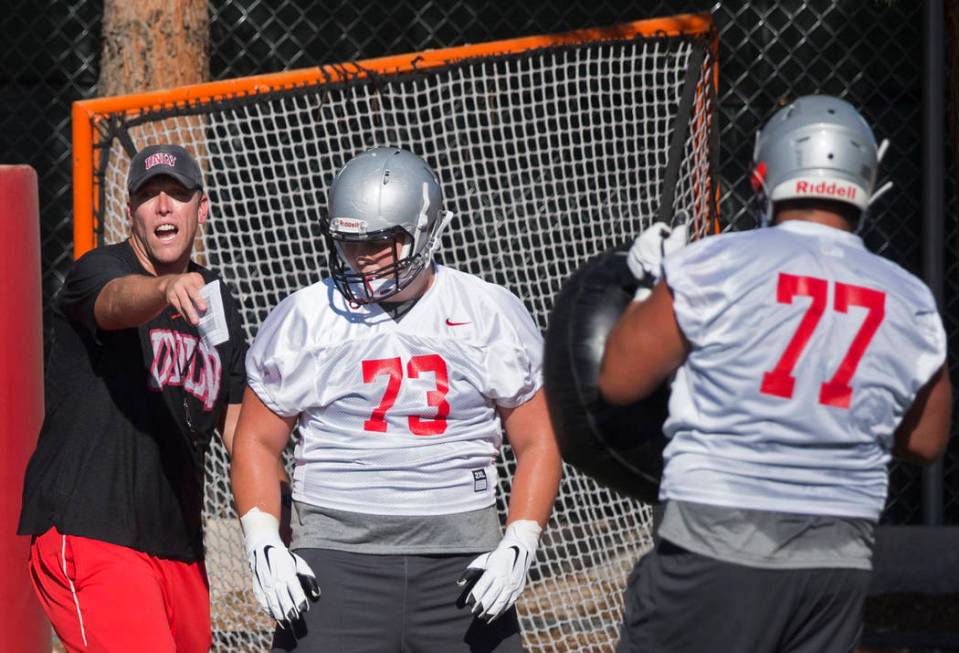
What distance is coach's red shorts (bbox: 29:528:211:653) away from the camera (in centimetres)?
356

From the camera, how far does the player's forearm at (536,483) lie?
343 centimetres

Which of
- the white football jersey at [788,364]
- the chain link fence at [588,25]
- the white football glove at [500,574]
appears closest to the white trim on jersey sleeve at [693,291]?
the white football jersey at [788,364]

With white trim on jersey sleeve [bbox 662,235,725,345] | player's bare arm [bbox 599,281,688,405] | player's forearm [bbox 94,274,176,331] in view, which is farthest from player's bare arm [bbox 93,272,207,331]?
white trim on jersey sleeve [bbox 662,235,725,345]

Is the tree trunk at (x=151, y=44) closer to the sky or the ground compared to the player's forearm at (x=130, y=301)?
closer to the sky

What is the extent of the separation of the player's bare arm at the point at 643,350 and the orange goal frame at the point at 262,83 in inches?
93.5

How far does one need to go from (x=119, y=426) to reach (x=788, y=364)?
1.87m

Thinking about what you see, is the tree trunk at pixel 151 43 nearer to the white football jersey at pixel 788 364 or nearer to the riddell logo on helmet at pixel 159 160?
the riddell logo on helmet at pixel 159 160

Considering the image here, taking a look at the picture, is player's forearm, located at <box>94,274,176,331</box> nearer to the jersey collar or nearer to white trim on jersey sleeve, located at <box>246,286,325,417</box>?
white trim on jersey sleeve, located at <box>246,286,325,417</box>

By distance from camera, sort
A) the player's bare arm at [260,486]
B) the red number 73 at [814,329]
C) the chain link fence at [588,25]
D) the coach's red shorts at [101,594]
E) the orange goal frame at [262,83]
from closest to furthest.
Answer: the red number 73 at [814,329] → the player's bare arm at [260,486] → the coach's red shorts at [101,594] → the orange goal frame at [262,83] → the chain link fence at [588,25]

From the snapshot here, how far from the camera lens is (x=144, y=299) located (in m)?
3.35

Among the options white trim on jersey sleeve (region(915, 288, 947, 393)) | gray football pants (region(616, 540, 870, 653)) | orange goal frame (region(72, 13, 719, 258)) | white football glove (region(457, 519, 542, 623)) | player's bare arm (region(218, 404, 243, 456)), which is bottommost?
white football glove (region(457, 519, 542, 623))

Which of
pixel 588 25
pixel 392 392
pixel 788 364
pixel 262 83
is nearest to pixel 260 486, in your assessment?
pixel 392 392

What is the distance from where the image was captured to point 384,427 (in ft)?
10.8

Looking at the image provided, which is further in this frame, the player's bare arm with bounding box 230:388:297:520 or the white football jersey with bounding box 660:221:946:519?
the player's bare arm with bounding box 230:388:297:520
